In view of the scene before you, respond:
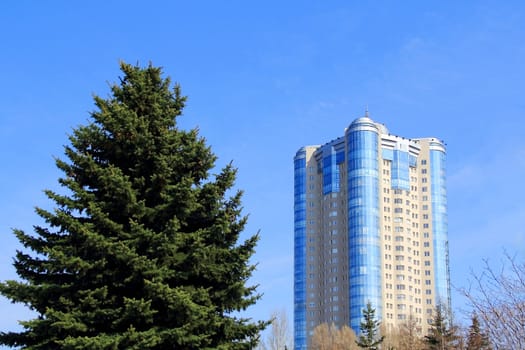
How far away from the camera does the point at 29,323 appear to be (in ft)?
58.3

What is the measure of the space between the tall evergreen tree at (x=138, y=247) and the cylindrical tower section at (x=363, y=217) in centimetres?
10289

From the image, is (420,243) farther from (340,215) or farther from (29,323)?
(29,323)

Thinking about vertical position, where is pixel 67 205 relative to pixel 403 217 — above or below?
below

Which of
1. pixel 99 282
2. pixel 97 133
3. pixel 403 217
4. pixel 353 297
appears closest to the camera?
pixel 99 282

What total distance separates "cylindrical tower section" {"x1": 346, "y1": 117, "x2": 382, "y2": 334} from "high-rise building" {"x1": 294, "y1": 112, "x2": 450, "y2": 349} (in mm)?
168

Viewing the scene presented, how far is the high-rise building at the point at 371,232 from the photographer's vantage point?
124 m

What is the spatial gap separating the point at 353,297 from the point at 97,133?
348 feet

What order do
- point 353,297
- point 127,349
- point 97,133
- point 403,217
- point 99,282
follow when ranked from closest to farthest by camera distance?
1. point 127,349
2. point 99,282
3. point 97,133
4. point 353,297
5. point 403,217

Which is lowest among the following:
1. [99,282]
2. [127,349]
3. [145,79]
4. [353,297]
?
[127,349]

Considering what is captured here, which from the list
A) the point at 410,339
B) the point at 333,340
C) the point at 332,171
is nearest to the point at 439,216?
the point at 332,171

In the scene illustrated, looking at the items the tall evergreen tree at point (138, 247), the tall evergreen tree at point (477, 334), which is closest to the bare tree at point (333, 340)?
the tall evergreen tree at point (477, 334)

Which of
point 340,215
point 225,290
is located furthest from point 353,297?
point 225,290

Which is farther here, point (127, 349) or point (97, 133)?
point (97, 133)

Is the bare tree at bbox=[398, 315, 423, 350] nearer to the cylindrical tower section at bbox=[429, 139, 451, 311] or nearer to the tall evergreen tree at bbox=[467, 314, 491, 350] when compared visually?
the tall evergreen tree at bbox=[467, 314, 491, 350]
